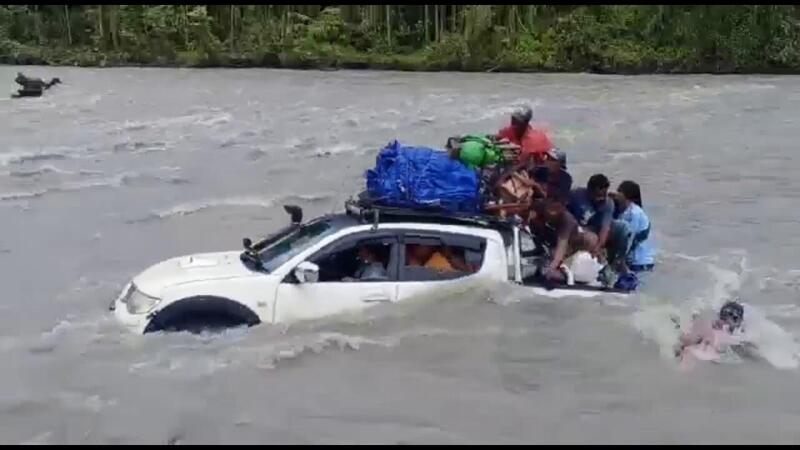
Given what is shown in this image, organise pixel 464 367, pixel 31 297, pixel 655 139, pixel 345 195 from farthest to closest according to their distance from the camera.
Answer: pixel 655 139
pixel 345 195
pixel 31 297
pixel 464 367

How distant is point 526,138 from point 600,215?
1021 millimetres

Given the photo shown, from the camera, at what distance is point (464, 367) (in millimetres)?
10953

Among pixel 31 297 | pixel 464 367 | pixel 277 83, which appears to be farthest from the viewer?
pixel 277 83

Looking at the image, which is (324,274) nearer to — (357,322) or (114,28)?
(357,322)

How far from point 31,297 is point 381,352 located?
499cm

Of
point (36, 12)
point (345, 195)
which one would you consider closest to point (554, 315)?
point (345, 195)

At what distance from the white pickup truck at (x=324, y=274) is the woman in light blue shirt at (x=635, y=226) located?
6.12 ft

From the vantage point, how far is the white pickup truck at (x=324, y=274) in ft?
32.7

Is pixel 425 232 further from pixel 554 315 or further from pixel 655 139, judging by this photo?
pixel 655 139

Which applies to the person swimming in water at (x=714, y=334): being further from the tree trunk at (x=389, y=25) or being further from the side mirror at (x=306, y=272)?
the tree trunk at (x=389, y=25)

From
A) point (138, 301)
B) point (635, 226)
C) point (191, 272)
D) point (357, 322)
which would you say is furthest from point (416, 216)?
point (635, 226)

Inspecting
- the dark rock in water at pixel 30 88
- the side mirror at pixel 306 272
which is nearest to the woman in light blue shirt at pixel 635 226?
the side mirror at pixel 306 272

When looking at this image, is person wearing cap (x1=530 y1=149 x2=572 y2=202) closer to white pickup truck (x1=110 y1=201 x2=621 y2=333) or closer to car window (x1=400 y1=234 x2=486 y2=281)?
white pickup truck (x1=110 y1=201 x2=621 y2=333)

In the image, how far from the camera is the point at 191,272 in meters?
10.3
